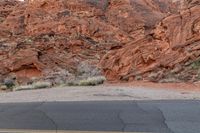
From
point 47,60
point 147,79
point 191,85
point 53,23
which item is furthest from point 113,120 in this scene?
point 53,23

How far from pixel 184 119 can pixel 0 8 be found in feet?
180

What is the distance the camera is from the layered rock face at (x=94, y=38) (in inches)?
855

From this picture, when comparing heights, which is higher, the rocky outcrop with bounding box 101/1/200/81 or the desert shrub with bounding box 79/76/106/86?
the rocky outcrop with bounding box 101/1/200/81

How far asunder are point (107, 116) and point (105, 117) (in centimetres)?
11

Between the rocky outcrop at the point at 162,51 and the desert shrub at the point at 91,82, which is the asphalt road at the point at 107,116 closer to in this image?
the desert shrub at the point at 91,82

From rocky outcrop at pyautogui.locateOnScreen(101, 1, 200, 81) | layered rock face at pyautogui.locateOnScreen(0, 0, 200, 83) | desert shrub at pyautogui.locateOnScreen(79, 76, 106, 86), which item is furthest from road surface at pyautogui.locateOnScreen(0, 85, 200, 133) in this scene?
layered rock face at pyautogui.locateOnScreen(0, 0, 200, 83)

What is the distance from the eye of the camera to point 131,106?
10008 millimetres

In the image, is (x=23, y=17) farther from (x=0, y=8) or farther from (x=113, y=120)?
(x=113, y=120)

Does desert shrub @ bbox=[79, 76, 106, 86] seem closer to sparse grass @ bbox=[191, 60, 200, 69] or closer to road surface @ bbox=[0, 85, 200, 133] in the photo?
sparse grass @ bbox=[191, 60, 200, 69]

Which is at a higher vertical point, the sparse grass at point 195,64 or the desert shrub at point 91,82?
the sparse grass at point 195,64

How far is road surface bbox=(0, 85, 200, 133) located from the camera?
7688 mm

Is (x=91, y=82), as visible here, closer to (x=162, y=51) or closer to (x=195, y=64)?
(x=195, y=64)

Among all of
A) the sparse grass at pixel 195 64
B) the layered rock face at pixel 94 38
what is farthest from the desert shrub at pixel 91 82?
the sparse grass at pixel 195 64

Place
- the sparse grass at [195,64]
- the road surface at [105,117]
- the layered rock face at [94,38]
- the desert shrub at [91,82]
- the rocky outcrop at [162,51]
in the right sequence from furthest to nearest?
the layered rock face at [94,38], the rocky outcrop at [162,51], the sparse grass at [195,64], the desert shrub at [91,82], the road surface at [105,117]
